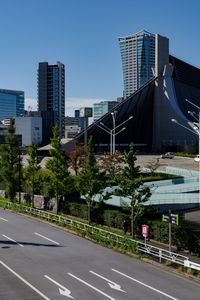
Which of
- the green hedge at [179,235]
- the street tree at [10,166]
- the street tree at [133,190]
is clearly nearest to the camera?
the green hedge at [179,235]

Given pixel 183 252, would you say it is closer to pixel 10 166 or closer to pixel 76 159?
pixel 76 159

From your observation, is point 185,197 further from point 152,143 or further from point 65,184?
point 152,143

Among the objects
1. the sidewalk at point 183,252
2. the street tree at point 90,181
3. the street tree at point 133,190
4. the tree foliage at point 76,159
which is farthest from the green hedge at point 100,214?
the tree foliage at point 76,159

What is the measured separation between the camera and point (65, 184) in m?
40.1

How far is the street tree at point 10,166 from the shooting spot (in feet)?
161

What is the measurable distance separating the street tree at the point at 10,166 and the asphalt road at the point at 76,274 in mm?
19484

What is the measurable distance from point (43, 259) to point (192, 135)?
85108 millimetres

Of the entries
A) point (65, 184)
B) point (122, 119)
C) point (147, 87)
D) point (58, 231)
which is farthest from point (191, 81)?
point (58, 231)

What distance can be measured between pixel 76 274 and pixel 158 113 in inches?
3609

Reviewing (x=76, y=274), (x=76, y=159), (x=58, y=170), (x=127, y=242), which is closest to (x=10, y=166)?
(x=76, y=159)

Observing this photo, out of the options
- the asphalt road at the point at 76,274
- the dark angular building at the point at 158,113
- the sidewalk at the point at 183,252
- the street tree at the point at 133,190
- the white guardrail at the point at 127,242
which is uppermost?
the dark angular building at the point at 158,113

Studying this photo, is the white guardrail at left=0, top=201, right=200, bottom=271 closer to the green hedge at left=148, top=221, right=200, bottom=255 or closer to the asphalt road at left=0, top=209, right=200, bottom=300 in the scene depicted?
the asphalt road at left=0, top=209, right=200, bottom=300

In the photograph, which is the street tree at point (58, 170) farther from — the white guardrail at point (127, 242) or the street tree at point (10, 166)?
the street tree at point (10, 166)

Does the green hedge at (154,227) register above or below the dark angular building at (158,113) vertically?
below
